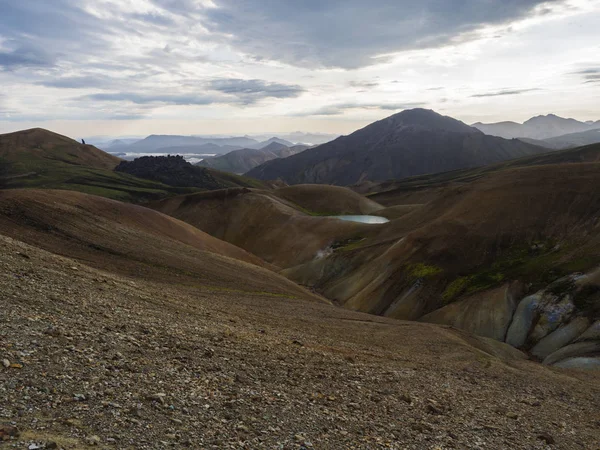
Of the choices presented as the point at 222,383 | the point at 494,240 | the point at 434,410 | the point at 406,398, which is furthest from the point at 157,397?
the point at 494,240

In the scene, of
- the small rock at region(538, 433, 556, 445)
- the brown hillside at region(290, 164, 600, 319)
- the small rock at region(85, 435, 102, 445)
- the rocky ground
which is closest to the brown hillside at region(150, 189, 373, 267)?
the brown hillside at region(290, 164, 600, 319)

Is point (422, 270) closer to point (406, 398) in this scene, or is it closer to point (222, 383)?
point (406, 398)

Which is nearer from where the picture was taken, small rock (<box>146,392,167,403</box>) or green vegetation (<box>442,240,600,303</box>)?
small rock (<box>146,392,167,403</box>)

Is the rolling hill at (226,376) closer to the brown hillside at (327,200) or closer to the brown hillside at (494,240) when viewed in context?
the brown hillside at (494,240)

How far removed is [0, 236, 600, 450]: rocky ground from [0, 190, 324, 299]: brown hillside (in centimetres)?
838

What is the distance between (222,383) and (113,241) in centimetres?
3186

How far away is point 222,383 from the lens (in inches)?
664

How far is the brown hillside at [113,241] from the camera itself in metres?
37.6

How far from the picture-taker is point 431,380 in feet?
81.2

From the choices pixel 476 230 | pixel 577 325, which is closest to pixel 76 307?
pixel 577 325

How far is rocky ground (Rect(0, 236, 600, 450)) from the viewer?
41.2 feet

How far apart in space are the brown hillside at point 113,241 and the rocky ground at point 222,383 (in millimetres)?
8376

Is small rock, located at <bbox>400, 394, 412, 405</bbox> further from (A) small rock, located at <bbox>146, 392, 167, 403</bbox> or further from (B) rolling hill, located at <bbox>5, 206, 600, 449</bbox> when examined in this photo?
(A) small rock, located at <bbox>146, 392, 167, 403</bbox>

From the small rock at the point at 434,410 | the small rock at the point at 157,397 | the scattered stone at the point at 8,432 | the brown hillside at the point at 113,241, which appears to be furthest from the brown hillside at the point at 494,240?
the scattered stone at the point at 8,432
